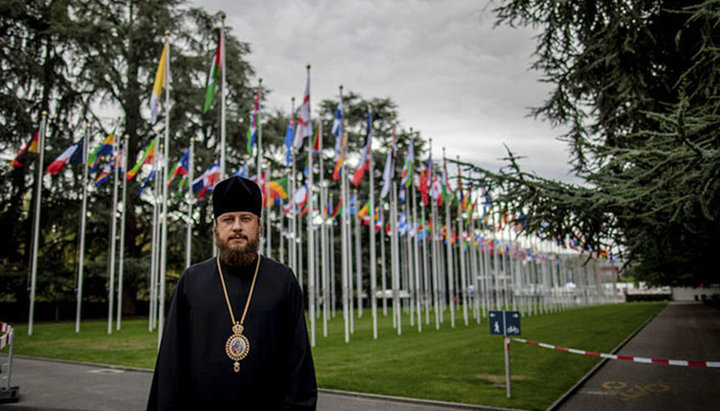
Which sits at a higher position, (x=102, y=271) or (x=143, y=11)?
(x=143, y=11)

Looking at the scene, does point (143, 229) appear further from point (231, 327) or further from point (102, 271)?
point (231, 327)

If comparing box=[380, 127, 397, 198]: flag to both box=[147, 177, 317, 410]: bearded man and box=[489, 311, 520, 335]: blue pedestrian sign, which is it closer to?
box=[489, 311, 520, 335]: blue pedestrian sign

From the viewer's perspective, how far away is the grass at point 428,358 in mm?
8883

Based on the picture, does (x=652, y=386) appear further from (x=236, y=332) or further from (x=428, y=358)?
(x=236, y=332)

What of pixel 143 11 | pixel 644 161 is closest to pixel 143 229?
pixel 143 11

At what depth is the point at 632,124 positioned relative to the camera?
10.3 metres

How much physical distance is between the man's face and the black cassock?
0.28ft

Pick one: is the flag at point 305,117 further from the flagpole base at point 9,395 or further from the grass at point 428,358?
the flagpole base at point 9,395

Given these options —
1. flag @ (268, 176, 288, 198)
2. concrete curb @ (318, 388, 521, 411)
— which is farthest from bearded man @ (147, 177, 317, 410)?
flag @ (268, 176, 288, 198)

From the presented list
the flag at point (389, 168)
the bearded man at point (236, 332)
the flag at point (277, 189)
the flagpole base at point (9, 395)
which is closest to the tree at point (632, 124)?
the bearded man at point (236, 332)

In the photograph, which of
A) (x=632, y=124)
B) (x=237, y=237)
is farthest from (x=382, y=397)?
(x=632, y=124)

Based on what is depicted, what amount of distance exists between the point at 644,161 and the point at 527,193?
2194mm

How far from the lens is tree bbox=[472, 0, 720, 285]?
7.15 m

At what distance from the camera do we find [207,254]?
29.7m
